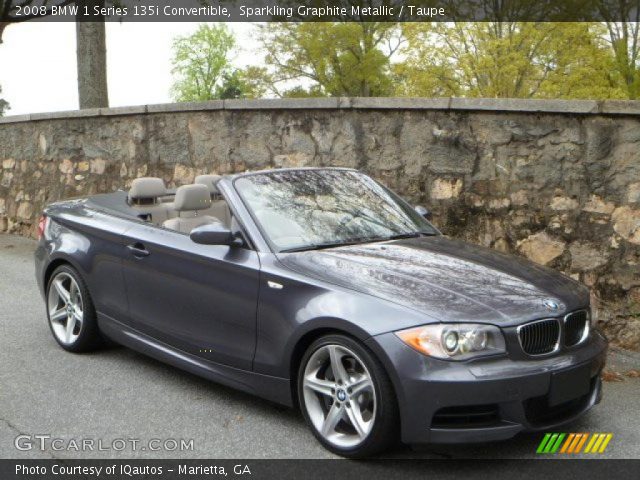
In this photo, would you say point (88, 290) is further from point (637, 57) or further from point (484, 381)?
point (637, 57)

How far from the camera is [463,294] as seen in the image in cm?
413

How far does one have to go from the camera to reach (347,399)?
413cm

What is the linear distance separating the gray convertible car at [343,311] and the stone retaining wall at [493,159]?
1.70 meters

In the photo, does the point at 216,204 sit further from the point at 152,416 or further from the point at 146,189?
the point at 152,416

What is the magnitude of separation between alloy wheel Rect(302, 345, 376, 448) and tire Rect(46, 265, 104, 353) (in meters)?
2.29

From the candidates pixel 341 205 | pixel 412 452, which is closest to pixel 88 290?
pixel 341 205

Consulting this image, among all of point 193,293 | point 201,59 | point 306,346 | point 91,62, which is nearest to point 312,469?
point 306,346

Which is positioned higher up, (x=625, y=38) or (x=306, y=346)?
(x=625, y=38)

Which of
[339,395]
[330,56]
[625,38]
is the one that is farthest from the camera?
[330,56]

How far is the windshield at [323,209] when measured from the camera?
4902 millimetres

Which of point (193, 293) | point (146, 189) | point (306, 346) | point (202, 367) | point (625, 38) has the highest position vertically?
point (625, 38)

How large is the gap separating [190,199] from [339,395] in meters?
2.10

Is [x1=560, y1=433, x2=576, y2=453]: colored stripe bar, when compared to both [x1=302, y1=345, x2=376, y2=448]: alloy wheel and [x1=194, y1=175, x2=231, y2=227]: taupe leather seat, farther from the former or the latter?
[x1=194, y1=175, x2=231, y2=227]: taupe leather seat

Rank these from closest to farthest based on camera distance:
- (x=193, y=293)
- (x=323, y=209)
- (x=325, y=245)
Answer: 1. (x=325, y=245)
2. (x=193, y=293)
3. (x=323, y=209)
